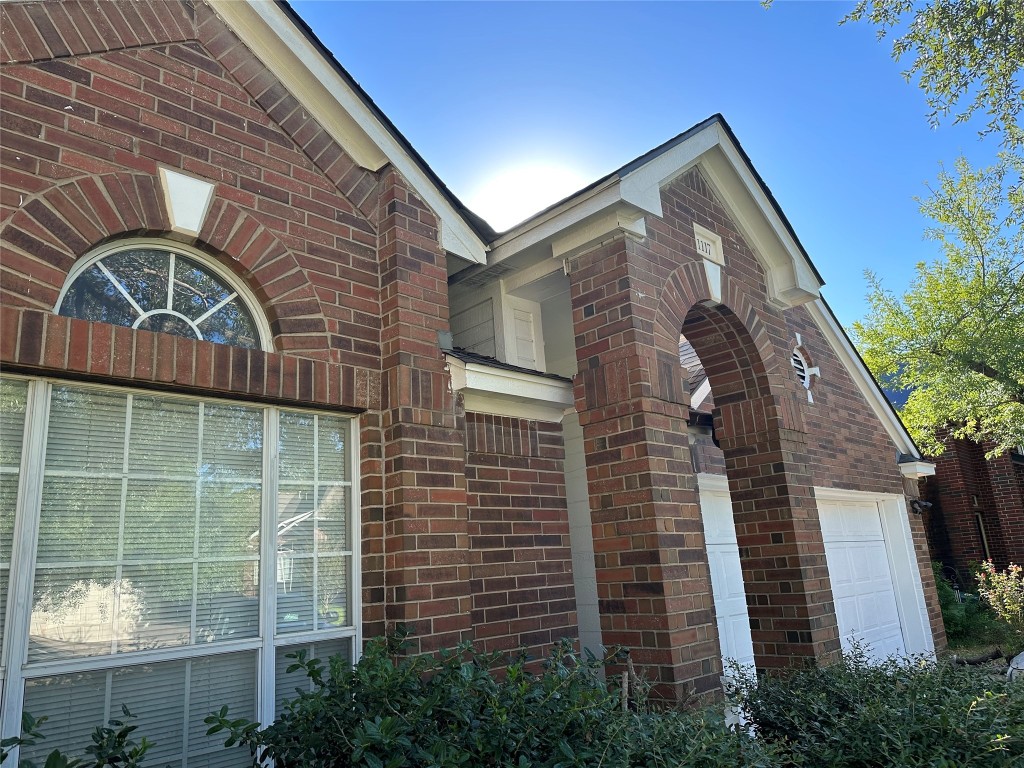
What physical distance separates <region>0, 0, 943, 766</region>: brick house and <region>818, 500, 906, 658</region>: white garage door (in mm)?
2326

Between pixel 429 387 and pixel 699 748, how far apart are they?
279 centimetres

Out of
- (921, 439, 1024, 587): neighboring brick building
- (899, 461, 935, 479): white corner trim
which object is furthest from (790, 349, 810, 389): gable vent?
(921, 439, 1024, 587): neighboring brick building

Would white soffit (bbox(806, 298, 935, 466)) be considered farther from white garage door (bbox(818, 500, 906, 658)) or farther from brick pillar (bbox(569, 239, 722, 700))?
brick pillar (bbox(569, 239, 722, 700))

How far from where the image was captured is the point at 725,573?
755cm

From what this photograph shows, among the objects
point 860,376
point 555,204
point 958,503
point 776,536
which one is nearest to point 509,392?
point 555,204

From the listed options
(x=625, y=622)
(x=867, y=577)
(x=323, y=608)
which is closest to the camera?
(x=323, y=608)

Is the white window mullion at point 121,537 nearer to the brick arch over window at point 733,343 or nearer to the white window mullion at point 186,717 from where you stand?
the white window mullion at point 186,717

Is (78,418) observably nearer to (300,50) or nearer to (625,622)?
(300,50)

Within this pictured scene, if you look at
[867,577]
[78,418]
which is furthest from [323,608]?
[867,577]

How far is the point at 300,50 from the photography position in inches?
191

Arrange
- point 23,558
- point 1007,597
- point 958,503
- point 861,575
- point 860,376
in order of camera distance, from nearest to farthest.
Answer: point 23,558 → point 861,575 → point 860,376 → point 1007,597 → point 958,503

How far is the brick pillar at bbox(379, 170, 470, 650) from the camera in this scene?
4469mm

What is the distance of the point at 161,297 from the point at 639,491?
3554 mm

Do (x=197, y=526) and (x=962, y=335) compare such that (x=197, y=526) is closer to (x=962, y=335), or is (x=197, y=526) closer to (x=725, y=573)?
(x=725, y=573)
